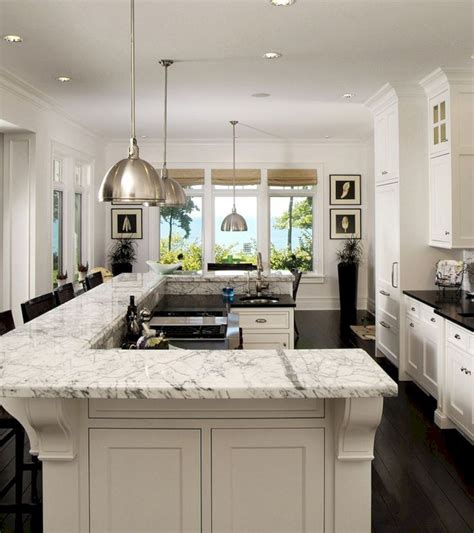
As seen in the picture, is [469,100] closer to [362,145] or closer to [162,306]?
[162,306]

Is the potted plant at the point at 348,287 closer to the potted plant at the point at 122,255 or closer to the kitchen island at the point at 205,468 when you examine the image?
the potted plant at the point at 122,255

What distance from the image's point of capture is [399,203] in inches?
212

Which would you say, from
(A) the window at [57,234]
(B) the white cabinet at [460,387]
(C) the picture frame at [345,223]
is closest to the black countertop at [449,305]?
(B) the white cabinet at [460,387]

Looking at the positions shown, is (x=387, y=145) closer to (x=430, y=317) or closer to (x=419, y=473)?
(x=430, y=317)

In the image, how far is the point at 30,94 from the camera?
5.74 meters

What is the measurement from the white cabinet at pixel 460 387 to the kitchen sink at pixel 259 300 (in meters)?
1.51

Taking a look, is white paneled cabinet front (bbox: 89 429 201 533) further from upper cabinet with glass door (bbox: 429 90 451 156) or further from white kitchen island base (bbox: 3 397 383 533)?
upper cabinet with glass door (bbox: 429 90 451 156)

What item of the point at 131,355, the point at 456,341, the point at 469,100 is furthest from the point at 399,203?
the point at 131,355

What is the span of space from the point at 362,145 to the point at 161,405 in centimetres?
834

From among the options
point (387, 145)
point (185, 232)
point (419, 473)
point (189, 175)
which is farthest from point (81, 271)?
point (419, 473)

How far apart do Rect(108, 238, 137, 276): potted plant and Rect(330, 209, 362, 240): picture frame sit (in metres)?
3.31

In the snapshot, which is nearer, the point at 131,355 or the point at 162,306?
the point at 131,355

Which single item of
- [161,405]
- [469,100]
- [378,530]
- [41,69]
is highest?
[41,69]

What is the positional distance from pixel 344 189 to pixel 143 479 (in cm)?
824
